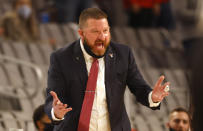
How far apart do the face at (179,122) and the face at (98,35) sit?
143cm

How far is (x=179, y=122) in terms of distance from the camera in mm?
3658

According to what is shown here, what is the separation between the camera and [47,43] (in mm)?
6141

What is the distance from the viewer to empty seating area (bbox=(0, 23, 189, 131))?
4770 mm

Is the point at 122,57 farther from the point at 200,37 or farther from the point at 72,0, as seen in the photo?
the point at 72,0

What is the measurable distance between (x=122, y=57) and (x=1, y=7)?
4941 millimetres

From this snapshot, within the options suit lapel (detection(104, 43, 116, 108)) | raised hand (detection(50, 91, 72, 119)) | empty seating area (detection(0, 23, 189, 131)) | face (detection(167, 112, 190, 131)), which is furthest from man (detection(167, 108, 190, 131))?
raised hand (detection(50, 91, 72, 119))

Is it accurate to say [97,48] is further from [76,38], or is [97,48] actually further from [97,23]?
[76,38]

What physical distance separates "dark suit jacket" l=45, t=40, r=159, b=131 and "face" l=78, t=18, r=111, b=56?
12 cm

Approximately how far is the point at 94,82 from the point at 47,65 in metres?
3.45

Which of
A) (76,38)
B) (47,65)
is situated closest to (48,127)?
(47,65)

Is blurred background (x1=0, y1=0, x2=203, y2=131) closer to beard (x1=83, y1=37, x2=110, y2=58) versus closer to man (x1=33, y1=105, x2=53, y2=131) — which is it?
man (x1=33, y1=105, x2=53, y2=131)

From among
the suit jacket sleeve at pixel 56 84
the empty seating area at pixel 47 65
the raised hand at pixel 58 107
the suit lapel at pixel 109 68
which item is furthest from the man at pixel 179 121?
the raised hand at pixel 58 107

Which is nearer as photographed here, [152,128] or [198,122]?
[198,122]

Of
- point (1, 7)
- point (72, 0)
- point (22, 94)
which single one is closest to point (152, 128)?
point (22, 94)
